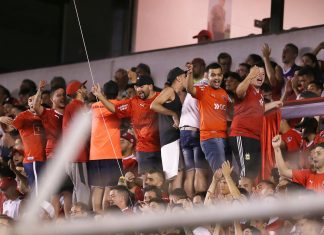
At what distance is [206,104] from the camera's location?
633cm

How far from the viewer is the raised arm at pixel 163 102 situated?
6.46m

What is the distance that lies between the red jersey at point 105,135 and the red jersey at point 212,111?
2.61ft

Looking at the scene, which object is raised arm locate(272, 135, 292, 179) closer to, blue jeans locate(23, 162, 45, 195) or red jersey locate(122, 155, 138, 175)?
red jersey locate(122, 155, 138, 175)

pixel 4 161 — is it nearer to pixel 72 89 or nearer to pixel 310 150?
pixel 72 89

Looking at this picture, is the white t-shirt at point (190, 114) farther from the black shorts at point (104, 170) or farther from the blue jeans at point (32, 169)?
the blue jeans at point (32, 169)

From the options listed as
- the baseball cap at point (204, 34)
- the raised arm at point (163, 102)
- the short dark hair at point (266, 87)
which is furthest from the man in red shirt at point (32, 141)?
the baseball cap at point (204, 34)

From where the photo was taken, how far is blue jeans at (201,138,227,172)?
19.4 feet

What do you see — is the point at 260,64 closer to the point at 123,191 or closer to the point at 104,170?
the point at 104,170

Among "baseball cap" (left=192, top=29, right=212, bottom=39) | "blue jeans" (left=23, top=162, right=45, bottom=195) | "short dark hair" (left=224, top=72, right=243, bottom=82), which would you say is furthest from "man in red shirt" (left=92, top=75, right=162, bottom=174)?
"baseball cap" (left=192, top=29, right=212, bottom=39)

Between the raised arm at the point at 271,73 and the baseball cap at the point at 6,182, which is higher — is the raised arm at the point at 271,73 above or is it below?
above

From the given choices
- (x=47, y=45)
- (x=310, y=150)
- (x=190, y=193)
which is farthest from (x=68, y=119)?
(x=47, y=45)

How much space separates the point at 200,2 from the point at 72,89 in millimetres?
3393

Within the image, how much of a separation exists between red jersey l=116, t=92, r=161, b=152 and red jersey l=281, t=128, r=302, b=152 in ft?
3.40

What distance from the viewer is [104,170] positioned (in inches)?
279
